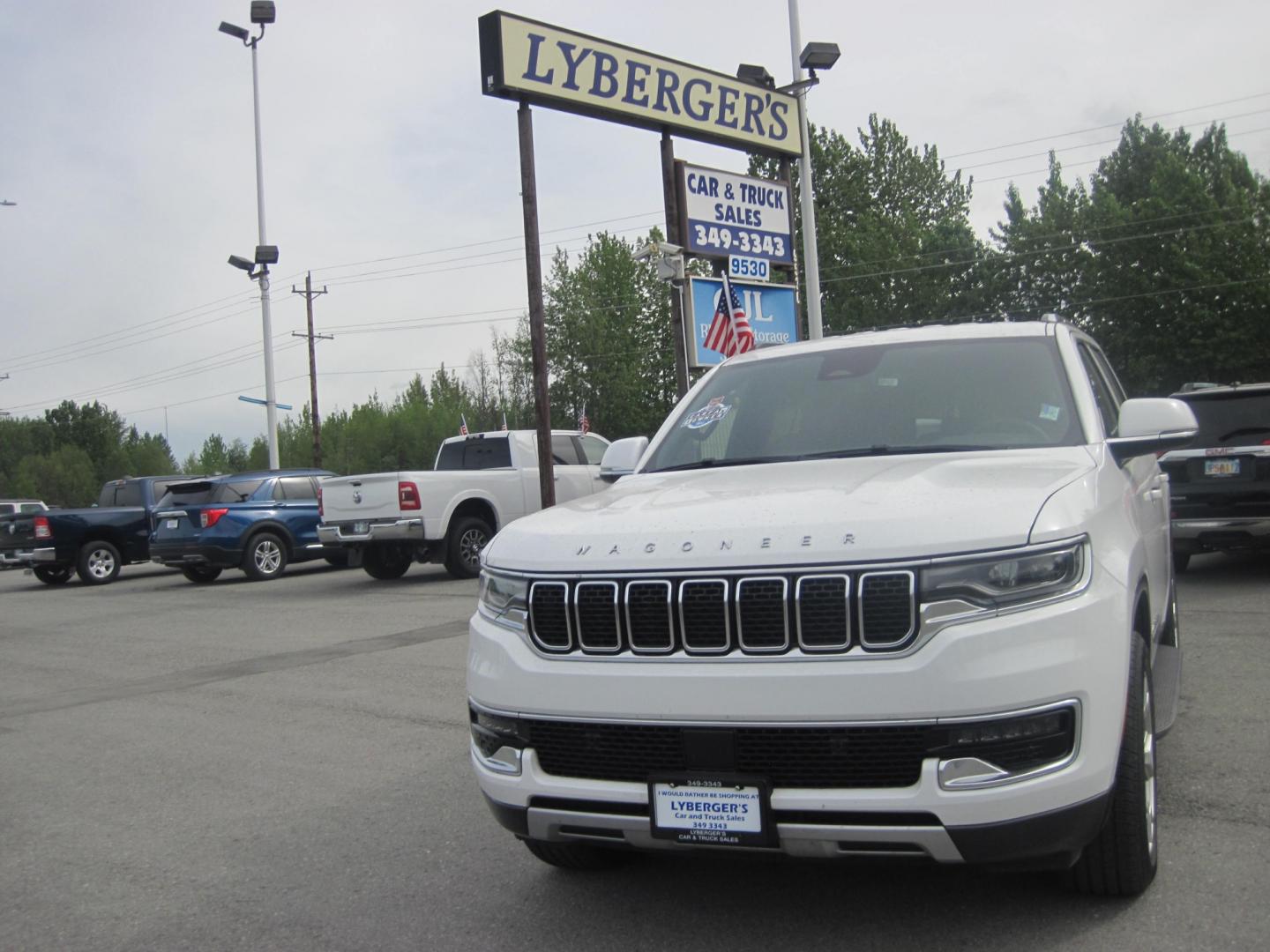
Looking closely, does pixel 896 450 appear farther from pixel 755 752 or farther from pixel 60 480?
pixel 60 480

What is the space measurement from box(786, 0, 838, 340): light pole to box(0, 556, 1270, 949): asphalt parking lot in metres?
13.4

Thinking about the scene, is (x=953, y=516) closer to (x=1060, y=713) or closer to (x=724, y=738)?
(x=1060, y=713)

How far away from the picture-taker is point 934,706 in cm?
303

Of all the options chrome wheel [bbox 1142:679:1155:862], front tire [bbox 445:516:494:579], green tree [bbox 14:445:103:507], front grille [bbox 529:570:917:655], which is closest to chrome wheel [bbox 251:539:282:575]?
front tire [bbox 445:516:494:579]

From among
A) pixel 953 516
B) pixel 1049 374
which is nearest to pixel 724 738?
pixel 953 516

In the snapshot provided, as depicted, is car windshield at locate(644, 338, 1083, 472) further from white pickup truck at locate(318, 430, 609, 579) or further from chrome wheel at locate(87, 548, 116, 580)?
chrome wheel at locate(87, 548, 116, 580)

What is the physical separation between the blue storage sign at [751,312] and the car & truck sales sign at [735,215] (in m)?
0.73

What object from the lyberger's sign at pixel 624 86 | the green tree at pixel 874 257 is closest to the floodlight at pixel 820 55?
the lyberger's sign at pixel 624 86

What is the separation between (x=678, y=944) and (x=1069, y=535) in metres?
1.67

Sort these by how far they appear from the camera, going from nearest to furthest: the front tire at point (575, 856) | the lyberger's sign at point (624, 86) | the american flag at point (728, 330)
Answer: the front tire at point (575, 856) < the lyberger's sign at point (624, 86) < the american flag at point (728, 330)

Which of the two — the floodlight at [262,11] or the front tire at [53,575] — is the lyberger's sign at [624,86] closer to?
the front tire at [53,575]

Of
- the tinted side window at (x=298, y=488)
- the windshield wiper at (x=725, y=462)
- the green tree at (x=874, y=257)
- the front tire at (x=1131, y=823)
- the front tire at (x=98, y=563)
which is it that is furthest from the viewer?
the green tree at (x=874, y=257)

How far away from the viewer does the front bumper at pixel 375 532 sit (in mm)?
15688

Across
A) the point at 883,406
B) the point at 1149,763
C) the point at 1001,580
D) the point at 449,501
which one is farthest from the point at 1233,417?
the point at 449,501
